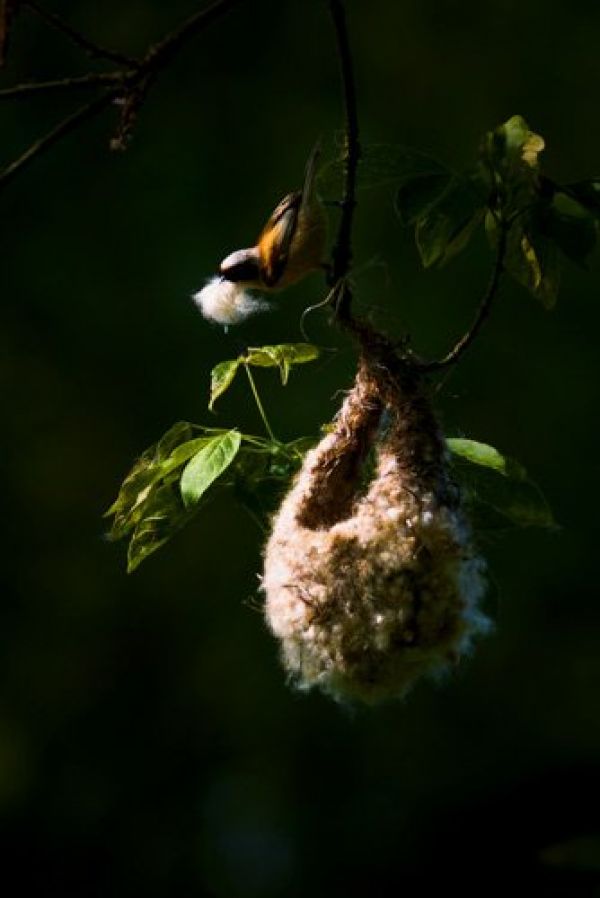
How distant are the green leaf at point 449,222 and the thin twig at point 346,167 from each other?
0.26ft

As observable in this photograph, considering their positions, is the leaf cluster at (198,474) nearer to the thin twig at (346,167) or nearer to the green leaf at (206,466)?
the green leaf at (206,466)

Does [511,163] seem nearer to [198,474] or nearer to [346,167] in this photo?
[346,167]

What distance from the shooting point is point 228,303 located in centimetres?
176

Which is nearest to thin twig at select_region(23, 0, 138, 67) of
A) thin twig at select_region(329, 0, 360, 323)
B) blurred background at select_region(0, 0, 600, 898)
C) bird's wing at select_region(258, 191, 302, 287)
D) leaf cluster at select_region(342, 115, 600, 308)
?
thin twig at select_region(329, 0, 360, 323)

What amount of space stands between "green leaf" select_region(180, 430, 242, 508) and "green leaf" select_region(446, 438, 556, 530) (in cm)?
24

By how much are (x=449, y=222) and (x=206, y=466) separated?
Result: 0.34 m

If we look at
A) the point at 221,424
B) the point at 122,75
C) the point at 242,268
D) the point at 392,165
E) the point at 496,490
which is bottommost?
the point at 221,424

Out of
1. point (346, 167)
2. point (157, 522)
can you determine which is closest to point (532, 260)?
point (346, 167)

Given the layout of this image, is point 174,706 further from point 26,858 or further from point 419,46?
point 419,46

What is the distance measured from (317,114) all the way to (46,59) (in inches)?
28.9

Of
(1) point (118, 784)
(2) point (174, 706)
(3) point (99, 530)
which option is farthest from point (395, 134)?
(1) point (118, 784)

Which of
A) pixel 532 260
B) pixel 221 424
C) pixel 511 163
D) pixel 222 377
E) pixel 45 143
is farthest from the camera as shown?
pixel 221 424

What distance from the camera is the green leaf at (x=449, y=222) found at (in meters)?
1.42

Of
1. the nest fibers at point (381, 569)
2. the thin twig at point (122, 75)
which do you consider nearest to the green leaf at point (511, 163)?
the nest fibers at point (381, 569)
